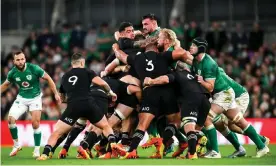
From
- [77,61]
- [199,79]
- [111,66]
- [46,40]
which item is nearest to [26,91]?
[111,66]

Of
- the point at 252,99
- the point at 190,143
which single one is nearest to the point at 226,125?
the point at 190,143

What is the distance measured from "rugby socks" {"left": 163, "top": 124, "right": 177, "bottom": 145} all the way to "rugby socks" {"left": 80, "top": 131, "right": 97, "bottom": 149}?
4.63 feet

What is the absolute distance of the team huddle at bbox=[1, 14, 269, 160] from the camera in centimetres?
1750

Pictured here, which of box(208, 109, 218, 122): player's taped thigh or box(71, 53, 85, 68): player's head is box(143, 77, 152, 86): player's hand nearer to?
box(71, 53, 85, 68): player's head

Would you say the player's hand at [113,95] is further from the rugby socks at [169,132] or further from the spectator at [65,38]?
the spectator at [65,38]

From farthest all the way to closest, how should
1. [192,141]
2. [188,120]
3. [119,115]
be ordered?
[119,115], [188,120], [192,141]

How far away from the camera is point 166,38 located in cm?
1780

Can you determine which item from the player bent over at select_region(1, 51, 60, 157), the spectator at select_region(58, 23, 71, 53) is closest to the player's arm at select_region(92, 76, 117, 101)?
the player bent over at select_region(1, 51, 60, 157)

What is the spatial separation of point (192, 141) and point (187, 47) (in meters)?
11.9

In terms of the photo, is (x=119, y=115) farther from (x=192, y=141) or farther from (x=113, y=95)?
(x=192, y=141)

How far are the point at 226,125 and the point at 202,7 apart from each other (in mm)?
13508

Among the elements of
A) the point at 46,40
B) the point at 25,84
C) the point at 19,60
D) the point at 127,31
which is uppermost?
the point at 127,31

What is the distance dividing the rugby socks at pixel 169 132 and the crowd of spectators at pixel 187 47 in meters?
8.91

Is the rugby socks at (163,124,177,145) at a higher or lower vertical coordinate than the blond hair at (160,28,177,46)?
lower
